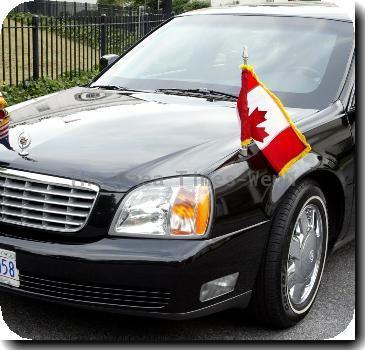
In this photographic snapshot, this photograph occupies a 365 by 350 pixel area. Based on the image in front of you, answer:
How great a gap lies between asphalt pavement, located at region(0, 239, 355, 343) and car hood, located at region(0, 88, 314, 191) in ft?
2.77

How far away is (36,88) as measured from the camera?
36.0ft

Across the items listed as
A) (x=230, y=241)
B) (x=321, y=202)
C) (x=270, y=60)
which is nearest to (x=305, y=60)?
(x=270, y=60)

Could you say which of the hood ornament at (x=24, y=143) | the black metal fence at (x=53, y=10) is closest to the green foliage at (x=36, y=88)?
the black metal fence at (x=53, y=10)

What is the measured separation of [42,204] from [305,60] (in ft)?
6.68

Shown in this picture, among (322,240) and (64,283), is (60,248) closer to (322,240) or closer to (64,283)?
(64,283)

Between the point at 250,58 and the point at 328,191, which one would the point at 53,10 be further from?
the point at 328,191

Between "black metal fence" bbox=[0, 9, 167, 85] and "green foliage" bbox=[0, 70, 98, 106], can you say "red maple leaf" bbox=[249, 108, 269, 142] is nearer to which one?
"green foliage" bbox=[0, 70, 98, 106]

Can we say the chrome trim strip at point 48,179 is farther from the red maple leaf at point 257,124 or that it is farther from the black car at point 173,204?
the red maple leaf at point 257,124

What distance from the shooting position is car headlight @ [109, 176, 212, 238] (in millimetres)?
3139

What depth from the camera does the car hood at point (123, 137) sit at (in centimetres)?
324

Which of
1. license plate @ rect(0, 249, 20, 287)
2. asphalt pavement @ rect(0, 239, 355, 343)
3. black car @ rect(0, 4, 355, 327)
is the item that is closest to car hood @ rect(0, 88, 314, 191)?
black car @ rect(0, 4, 355, 327)

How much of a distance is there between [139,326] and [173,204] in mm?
838

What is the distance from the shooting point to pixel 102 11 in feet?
50.1

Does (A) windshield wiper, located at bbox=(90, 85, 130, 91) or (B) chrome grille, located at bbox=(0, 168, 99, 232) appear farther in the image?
(A) windshield wiper, located at bbox=(90, 85, 130, 91)
